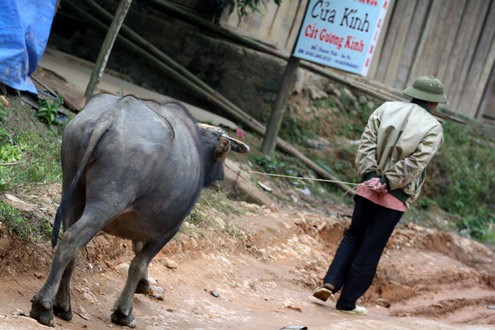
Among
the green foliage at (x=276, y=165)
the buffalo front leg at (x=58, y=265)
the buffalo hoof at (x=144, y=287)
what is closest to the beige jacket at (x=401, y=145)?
the buffalo hoof at (x=144, y=287)

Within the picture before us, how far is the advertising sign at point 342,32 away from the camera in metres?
10.6

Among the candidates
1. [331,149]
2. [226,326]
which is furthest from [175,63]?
[226,326]

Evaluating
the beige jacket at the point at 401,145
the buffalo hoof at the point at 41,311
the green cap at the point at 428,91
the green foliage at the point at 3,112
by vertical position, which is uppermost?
the green cap at the point at 428,91

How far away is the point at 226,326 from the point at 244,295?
132cm

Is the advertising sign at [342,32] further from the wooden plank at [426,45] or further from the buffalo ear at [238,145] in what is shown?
the buffalo ear at [238,145]

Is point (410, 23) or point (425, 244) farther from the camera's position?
point (410, 23)

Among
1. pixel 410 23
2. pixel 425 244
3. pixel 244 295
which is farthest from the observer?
pixel 410 23

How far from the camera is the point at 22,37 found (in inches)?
317

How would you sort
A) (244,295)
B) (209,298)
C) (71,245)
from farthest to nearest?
(244,295)
(209,298)
(71,245)

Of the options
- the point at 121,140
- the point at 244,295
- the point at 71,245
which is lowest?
the point at 244,295

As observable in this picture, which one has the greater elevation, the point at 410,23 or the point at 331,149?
the point at 410,23

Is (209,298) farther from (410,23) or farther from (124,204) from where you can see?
(410,23)

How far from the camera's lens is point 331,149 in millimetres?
13148

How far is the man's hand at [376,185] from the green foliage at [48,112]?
307cm
